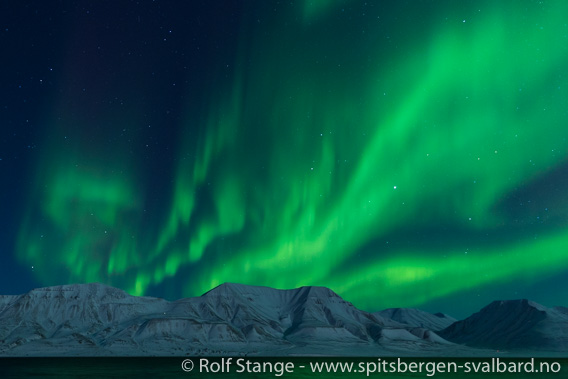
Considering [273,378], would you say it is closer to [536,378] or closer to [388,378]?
[388,378]

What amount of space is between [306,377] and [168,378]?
102 ft

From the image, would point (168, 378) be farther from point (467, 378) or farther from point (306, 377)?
point (467, 378)

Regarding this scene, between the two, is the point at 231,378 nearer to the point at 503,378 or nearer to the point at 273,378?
the point at 273,378

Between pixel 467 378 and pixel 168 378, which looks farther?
pixel 467 378

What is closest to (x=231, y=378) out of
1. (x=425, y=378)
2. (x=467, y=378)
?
(x=425, y=378)

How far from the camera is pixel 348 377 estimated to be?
130m

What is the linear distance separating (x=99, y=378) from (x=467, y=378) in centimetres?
8555

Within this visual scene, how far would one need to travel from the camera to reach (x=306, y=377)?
12775cm

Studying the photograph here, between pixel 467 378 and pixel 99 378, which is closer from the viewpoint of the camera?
pixel 99 378

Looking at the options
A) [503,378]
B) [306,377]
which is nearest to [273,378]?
[306,377]

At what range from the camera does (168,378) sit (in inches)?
4963

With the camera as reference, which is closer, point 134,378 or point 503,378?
point 134,378

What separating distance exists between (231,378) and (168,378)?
48.7ft

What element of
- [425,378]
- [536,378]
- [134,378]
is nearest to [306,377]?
[425,378]
